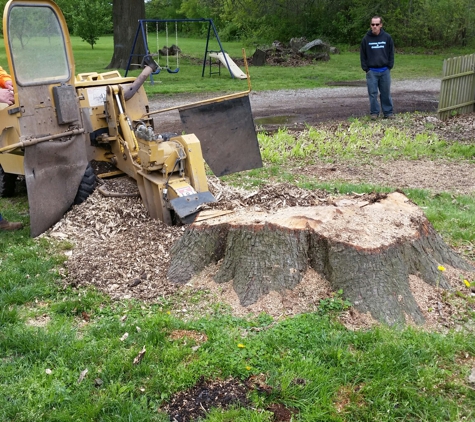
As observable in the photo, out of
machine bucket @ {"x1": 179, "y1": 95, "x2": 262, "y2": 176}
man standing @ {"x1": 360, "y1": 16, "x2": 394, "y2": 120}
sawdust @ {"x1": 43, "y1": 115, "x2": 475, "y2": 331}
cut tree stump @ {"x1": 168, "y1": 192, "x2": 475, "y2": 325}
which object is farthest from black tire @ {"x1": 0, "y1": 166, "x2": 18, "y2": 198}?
man standing @ {"x1": 360, "y1": 16, "x2": 394, "y2": 120}

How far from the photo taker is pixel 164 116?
44.1ft

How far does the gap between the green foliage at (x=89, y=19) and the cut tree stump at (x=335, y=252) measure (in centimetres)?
3123

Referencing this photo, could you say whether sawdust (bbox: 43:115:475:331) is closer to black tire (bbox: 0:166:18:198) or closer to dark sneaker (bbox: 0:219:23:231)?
dark sneaker (bbox: 0:219:23:231)

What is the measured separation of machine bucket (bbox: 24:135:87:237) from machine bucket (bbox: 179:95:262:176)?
1185 millimetres

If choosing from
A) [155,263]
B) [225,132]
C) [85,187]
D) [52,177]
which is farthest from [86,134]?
[155,263]

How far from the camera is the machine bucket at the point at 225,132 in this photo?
6.34 meters

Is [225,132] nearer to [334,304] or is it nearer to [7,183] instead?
[7,183]

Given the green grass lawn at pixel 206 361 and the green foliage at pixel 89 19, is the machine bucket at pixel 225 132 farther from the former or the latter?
the green foliage at pixel 89 19

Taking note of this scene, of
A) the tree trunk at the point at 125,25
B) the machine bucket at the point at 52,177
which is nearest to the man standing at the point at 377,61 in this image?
the machine bucket at the point at 52,177

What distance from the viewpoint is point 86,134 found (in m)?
6.45

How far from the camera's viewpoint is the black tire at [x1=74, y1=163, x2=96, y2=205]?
20.0 ft

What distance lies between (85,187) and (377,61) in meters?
7.64

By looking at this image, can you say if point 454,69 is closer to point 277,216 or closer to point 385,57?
point 385,57

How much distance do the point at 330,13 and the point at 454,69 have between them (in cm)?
2148
